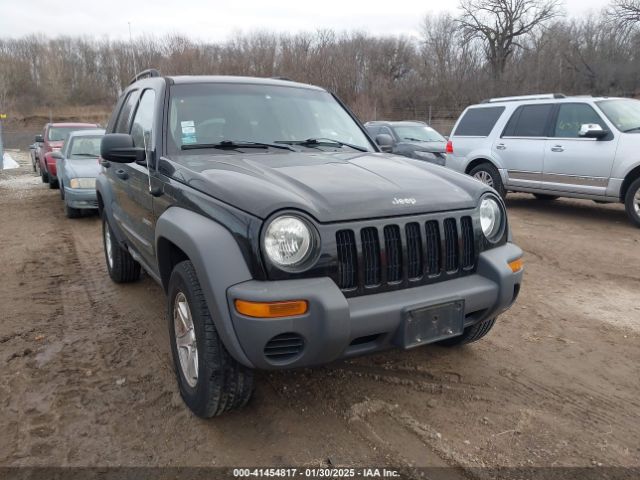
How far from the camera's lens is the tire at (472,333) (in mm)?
3312

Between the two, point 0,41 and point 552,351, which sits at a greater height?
point 0,41

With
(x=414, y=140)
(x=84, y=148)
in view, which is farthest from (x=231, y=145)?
(x=414, y=140)

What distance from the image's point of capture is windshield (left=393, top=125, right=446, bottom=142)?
12898 mm

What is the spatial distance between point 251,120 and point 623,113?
6681mm

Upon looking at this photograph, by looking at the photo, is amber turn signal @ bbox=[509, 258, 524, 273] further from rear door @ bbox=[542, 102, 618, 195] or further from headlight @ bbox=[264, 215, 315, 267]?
rear door @ bbox=[542, 102, 618, 195]

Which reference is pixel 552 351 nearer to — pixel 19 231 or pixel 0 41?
pixel 19 231

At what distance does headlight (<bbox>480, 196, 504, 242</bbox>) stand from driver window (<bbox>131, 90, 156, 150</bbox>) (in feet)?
7.35

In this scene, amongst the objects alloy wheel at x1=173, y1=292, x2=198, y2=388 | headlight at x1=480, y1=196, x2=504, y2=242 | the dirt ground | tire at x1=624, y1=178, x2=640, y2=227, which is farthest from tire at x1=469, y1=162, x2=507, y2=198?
alloy wheel at x1=173, y1=292, x2=198, y2=388

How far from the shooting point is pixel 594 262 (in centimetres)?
592

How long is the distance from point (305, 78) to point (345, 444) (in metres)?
44.5

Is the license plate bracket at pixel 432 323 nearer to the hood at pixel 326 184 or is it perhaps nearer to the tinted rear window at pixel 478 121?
the hood at pixel 326 184

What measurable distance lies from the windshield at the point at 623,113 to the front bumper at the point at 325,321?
6577mm

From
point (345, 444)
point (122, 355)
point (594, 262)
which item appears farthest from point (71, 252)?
point (594, 262)

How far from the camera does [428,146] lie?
1232 centimetres
